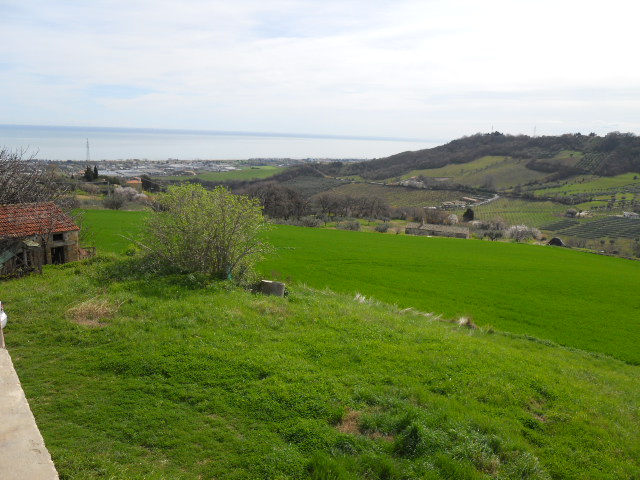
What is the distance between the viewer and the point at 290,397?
792 centimetres

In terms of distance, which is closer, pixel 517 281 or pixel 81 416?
pixel 81 416

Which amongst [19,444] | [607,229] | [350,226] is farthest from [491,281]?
[607,229]

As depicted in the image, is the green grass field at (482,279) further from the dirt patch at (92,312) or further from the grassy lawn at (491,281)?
the dirt patch at (92,312)

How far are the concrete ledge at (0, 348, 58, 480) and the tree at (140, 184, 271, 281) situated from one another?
32.2ft

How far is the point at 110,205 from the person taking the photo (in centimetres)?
4906

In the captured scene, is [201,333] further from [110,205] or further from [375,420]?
[110,205]

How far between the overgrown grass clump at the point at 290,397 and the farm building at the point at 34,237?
443cm

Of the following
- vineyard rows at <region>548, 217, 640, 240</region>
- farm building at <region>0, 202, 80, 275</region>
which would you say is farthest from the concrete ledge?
vineyard rows at <region>548, 217, 640, 240</region>

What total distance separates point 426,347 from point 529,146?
14768 cm

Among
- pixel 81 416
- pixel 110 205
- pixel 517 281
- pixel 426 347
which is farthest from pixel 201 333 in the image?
pixel 110 205

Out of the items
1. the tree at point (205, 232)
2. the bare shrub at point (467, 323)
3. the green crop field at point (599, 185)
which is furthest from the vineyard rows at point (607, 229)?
the tree at point (205, 232)

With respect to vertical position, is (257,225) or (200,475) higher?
(257,225)

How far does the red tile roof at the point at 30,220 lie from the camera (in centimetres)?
1695

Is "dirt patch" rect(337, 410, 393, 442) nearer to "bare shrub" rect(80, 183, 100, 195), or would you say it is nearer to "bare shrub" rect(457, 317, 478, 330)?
"bare shrub" rect(457, 317, 478, 330)
